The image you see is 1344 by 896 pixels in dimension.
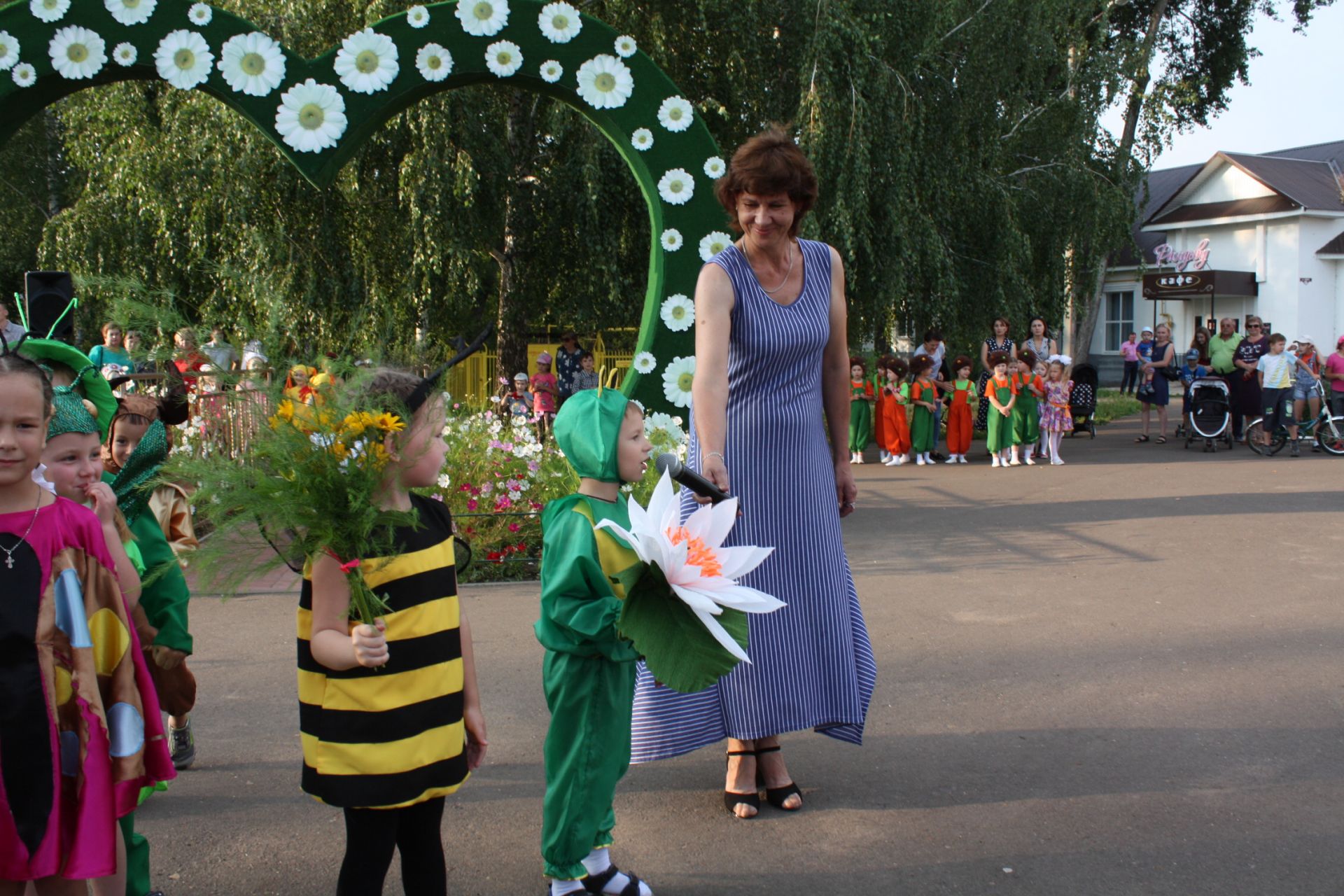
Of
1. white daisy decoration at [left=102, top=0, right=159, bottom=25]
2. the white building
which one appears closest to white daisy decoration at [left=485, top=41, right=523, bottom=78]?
white daisy decoration at [left=102, top=0, right=159, bottom=25]

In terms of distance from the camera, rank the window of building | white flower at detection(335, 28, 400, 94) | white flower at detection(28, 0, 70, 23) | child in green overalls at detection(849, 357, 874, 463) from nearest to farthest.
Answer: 1. white flower at detection(28, 0, 70, 23)
2. white flower at detection(335, 28, 400, 94)
3. child in green overalls at detection(849, 357, 874, 463)
4. the window of building

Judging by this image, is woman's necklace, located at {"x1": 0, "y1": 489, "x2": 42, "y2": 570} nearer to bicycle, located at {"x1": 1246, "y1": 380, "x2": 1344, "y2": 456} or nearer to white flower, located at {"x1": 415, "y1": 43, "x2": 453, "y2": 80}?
white flower, located at {"x1": 415, "y1": 43, "x2": 453, "y2": 80}

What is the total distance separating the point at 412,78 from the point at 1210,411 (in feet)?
38.8

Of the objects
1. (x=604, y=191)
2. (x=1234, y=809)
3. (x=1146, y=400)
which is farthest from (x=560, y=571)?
(x=1146, y=400)

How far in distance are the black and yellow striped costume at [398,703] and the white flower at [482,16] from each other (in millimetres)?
5713

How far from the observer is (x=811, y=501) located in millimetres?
3729

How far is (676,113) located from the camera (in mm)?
7641

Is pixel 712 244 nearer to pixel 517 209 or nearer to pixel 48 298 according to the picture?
pixel 48 298

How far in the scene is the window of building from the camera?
1500 inches

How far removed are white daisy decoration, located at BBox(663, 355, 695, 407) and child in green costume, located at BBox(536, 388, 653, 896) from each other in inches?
178

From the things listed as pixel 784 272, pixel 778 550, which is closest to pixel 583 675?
pixel 778 550

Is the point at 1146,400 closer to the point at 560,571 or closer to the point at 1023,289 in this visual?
the point at 1023,289

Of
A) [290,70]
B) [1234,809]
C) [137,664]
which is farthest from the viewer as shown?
[290,70]

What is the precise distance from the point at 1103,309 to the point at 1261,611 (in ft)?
116
